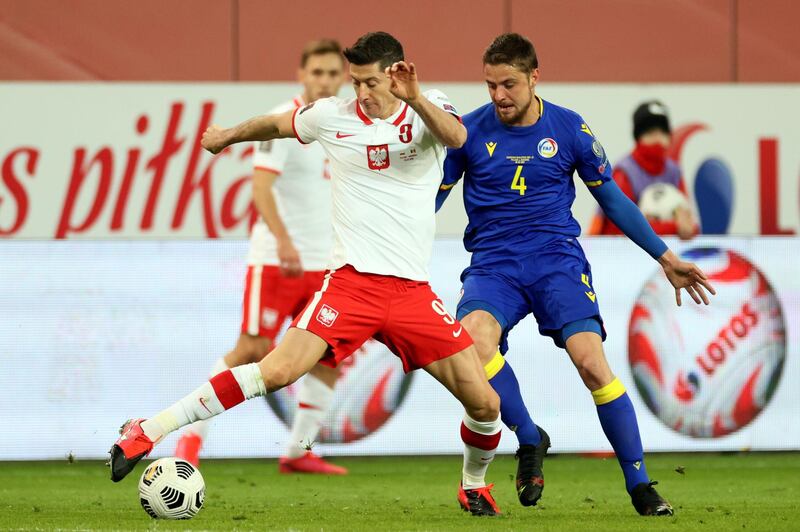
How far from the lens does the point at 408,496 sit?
287 inches

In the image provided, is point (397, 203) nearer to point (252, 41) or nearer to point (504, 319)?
point (504, 319)

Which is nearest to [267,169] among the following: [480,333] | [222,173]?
[480,333]

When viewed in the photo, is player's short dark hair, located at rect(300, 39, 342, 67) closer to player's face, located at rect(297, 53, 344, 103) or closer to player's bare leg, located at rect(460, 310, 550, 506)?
player's face, located at rect(297, 53, 344, 103)

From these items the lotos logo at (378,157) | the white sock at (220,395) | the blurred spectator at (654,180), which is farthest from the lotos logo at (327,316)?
the blurred spectator at (654,180)

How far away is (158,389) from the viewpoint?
9117 mm

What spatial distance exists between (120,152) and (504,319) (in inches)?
259

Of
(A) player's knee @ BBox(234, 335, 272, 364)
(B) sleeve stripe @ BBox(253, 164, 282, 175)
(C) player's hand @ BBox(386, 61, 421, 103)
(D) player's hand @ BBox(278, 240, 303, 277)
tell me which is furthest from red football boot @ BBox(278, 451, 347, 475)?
(C) player's hand @ BBox(386, 61, 421, 103)

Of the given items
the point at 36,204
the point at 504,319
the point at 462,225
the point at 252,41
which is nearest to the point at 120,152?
the point at 36,204

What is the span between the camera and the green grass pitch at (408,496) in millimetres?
5734

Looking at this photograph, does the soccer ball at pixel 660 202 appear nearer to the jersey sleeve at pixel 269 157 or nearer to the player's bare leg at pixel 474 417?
the jersey sleeve at pixel 269 157

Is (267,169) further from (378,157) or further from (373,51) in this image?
(373,51)

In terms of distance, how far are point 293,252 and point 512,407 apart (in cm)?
205

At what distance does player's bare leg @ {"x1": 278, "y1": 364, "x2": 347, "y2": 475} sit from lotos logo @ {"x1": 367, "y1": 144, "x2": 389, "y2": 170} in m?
2.78

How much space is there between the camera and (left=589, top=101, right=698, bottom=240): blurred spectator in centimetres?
1011
